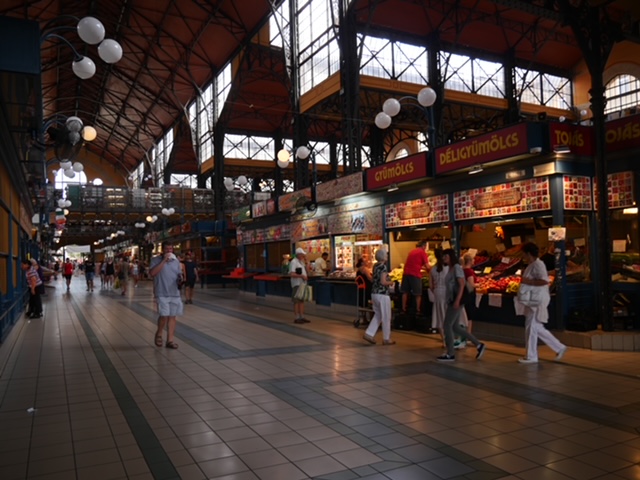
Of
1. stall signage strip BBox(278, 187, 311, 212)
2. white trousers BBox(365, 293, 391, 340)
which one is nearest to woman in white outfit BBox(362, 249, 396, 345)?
white trousers BBox(365, 293, 391, 340)

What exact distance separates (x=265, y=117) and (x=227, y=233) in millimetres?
9045

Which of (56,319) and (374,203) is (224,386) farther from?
(56,319)

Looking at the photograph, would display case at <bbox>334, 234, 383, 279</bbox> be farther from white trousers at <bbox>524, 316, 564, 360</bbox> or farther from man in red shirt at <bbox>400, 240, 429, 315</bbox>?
white trousers at <bbox>524, 316, 564, 360</bbox>

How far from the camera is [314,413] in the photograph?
15.9ft

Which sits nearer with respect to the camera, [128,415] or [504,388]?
[128,415]

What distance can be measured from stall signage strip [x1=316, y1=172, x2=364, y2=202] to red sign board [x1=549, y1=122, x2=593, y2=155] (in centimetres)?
528

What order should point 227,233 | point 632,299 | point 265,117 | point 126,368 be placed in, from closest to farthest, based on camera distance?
1. point 126,368
2. point 632,299
3. point 227,233
4. point 265,117

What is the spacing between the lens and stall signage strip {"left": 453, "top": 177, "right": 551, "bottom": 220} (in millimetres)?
8578

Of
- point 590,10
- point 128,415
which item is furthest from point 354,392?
point 590,10

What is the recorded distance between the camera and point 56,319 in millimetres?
13031

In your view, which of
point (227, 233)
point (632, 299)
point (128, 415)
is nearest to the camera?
point (128, 415)

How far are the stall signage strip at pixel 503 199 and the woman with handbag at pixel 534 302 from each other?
2004mm

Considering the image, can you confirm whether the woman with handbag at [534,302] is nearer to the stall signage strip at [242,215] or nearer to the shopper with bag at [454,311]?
the shopper with bag at [454,311]

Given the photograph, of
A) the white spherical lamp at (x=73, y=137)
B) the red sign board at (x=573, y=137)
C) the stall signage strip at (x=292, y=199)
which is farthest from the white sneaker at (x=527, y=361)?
the stall signage strip at (x=292, y=199)
